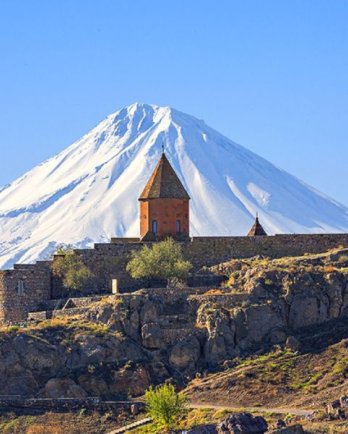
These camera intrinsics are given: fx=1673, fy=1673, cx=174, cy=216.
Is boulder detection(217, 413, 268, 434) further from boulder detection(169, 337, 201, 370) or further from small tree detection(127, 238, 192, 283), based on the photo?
small tree detection(127, 238, 192, 283)

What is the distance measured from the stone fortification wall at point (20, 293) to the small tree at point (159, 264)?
208 inches

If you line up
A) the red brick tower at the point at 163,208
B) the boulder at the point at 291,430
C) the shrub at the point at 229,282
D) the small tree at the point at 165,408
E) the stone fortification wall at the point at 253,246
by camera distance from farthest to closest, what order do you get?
the red brick tower at the point at 163,208 → the stone fortification wall at the point at 253,246 → the shrub at the point at 229,282 → the small tree at the point at 165,408 → the boulder at the point at 291,430

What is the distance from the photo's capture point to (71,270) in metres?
95.7

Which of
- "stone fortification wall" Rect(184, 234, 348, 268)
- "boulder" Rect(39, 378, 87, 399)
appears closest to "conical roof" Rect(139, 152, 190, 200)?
"stone fortification wall" Rect(184, 234, 348, 268)

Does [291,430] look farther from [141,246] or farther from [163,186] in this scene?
[163,186]

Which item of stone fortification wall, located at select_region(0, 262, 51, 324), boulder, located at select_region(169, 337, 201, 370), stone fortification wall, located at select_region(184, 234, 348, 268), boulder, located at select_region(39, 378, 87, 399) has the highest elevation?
stone fortification wall, located at select_region(184, 234, 348, 268)

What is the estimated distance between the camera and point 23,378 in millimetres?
85562

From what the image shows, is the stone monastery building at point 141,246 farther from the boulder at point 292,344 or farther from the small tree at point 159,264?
the boulder at point 292,344

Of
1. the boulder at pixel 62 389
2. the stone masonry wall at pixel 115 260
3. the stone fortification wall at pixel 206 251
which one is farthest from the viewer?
the stone fortification wall at pixel 206 251

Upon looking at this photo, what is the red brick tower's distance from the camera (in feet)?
331

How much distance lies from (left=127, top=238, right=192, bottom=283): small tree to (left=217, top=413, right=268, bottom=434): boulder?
22.3m

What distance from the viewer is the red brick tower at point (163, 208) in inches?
3969

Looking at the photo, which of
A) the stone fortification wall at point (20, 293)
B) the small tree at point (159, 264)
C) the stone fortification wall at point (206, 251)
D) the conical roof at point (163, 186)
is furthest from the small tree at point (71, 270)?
the conical roof at point (163, 186)

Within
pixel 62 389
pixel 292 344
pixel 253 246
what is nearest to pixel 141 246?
pixel 253 246
